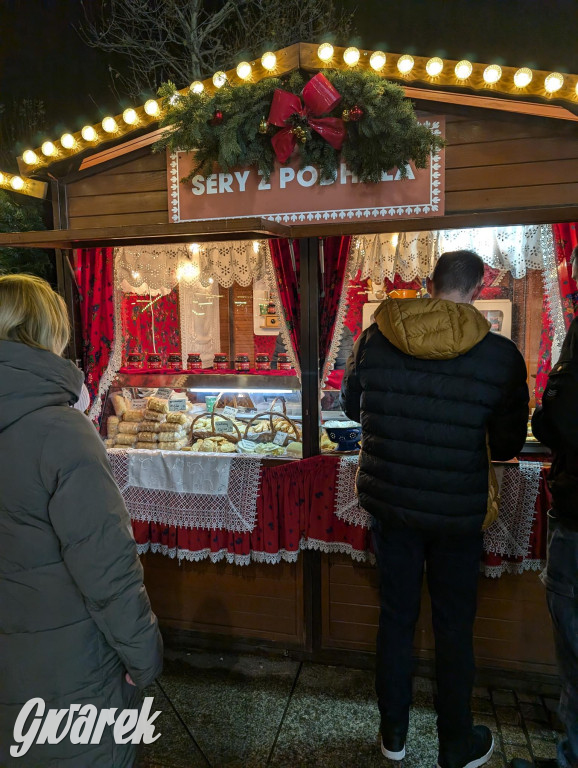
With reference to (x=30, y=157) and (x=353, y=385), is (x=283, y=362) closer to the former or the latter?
(x=353, y=385)

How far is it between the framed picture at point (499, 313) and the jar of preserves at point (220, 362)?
7.04ft

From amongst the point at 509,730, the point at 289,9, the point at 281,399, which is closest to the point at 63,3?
the point at 289,9

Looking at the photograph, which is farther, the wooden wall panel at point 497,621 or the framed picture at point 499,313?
the framed picture at point 499,313

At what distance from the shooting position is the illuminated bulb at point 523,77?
9.32ft

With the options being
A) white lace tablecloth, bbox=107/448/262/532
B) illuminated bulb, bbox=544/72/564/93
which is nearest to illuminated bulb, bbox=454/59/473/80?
illuminated bulb, bbox=544/72/564/93

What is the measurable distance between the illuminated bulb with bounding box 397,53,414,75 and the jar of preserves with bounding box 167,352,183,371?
273 cm

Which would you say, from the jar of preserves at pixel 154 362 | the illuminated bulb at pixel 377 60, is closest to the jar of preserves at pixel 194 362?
the jar of preserves at pixel 154 362

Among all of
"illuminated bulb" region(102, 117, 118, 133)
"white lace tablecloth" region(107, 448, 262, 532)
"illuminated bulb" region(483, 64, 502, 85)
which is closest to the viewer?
"illuminated bulb" region(483, 64, 502, 85)

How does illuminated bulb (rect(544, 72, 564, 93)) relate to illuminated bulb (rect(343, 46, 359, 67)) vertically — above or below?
below

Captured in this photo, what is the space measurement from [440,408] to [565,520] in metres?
0.66

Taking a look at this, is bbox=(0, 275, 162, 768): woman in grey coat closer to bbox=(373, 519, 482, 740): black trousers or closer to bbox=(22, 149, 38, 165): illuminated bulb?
bbox=(373, 519, 482, 740): black trousers

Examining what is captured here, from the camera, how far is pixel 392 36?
10.2m

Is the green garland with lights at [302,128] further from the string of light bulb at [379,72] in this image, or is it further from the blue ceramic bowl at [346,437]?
the blue ceramic bowl at [346,437]

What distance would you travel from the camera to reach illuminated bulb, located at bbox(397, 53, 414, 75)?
3.04 metres
